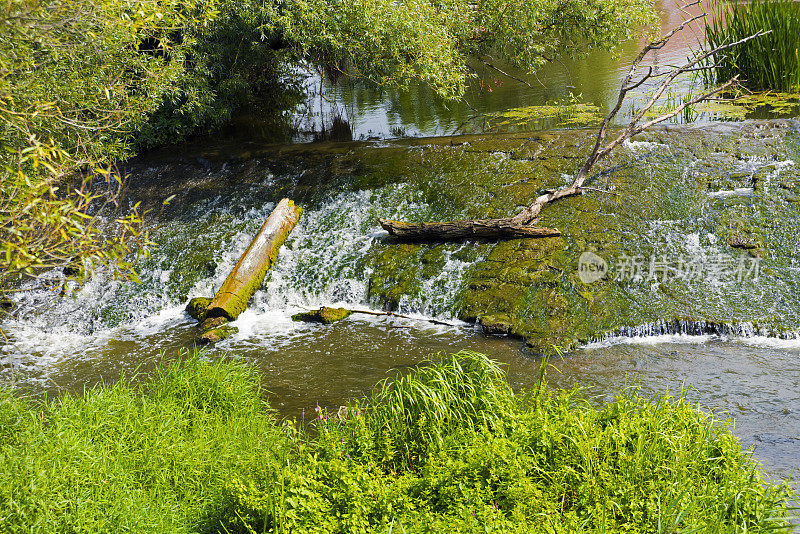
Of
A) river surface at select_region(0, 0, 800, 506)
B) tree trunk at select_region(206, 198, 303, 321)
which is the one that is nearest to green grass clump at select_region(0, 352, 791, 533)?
river surface at select_region(0, 0, 800, 506)

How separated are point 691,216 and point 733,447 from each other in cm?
571

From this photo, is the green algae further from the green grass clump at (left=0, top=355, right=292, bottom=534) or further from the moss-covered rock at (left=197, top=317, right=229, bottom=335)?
the green grass clump at (left=0, top=355, right=292, bottom=534)

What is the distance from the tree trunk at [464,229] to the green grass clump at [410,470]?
14.1 ft

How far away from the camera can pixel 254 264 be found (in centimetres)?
1012

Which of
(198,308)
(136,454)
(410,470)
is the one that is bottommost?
(410,470)

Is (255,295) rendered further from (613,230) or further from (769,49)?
(769,49)

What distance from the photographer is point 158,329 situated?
9.44 metres

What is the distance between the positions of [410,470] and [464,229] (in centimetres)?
562

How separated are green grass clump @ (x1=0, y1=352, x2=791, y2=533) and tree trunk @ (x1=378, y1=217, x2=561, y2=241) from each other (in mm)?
4288

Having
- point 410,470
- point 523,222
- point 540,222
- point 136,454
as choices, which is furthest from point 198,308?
point 410,470

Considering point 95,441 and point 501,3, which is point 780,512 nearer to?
point 95,441

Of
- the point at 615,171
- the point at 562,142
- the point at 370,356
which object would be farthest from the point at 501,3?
the point at 370,356

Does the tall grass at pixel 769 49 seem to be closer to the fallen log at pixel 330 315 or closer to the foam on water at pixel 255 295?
the foam on water at pixel 255 295

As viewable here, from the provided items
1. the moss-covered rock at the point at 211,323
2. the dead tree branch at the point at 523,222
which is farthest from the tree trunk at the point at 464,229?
the moss-covered rock at the point at 211,323
